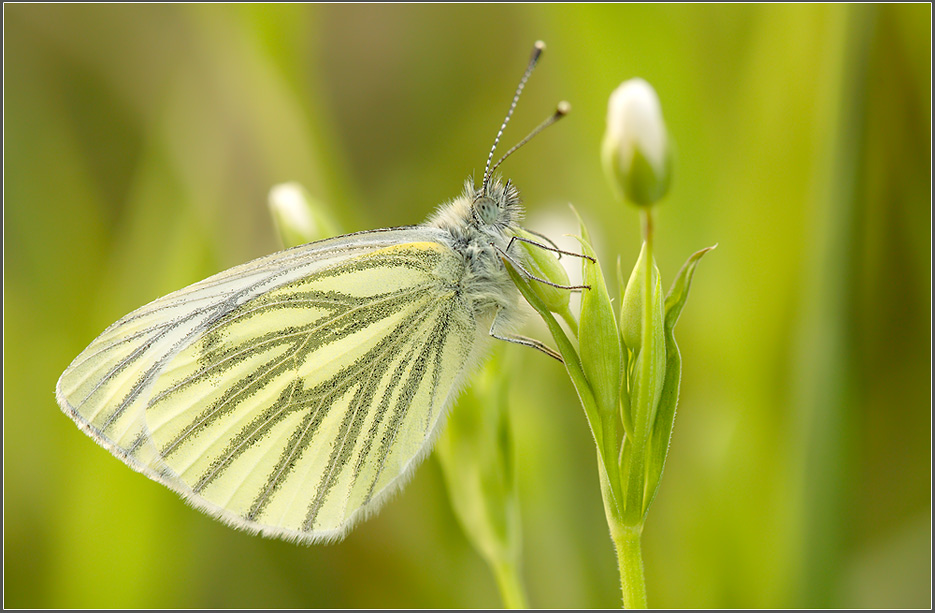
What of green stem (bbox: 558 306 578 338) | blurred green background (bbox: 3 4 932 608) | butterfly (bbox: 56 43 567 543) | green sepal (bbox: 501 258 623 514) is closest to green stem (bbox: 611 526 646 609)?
green sepal (bbox: 501 258 623 514)

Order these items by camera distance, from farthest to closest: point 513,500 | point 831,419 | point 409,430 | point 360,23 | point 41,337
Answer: point 360,23 → point 41,337 → point 831,419 → point 409,430 → point 513,500

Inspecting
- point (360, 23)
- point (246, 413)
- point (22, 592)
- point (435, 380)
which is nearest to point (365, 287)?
point (435, 380)

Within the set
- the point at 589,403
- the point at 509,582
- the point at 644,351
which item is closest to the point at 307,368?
the point at 509,582

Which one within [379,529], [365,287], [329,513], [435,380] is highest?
[365,287]

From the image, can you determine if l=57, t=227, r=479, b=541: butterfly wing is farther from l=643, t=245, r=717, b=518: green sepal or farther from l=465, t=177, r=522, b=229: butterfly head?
l=643, t=245, r=717, b=518: green sepal

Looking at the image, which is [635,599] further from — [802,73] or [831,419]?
[802,73]

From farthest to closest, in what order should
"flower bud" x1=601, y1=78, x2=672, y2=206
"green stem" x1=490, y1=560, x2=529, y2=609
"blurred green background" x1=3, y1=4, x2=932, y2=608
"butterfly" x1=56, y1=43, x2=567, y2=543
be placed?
"blurred green background" x1=3, y1=4, x2=932, y2=608, "butterfly" x1=56, y1=43, x2=567, y2=543, "green stem" x1=490, y1=560, x2=529, y2=609, "flower bud" x1=601, y1=78, x2=672, y2=206

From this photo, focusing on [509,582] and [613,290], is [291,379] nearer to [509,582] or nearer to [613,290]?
[509,582]
